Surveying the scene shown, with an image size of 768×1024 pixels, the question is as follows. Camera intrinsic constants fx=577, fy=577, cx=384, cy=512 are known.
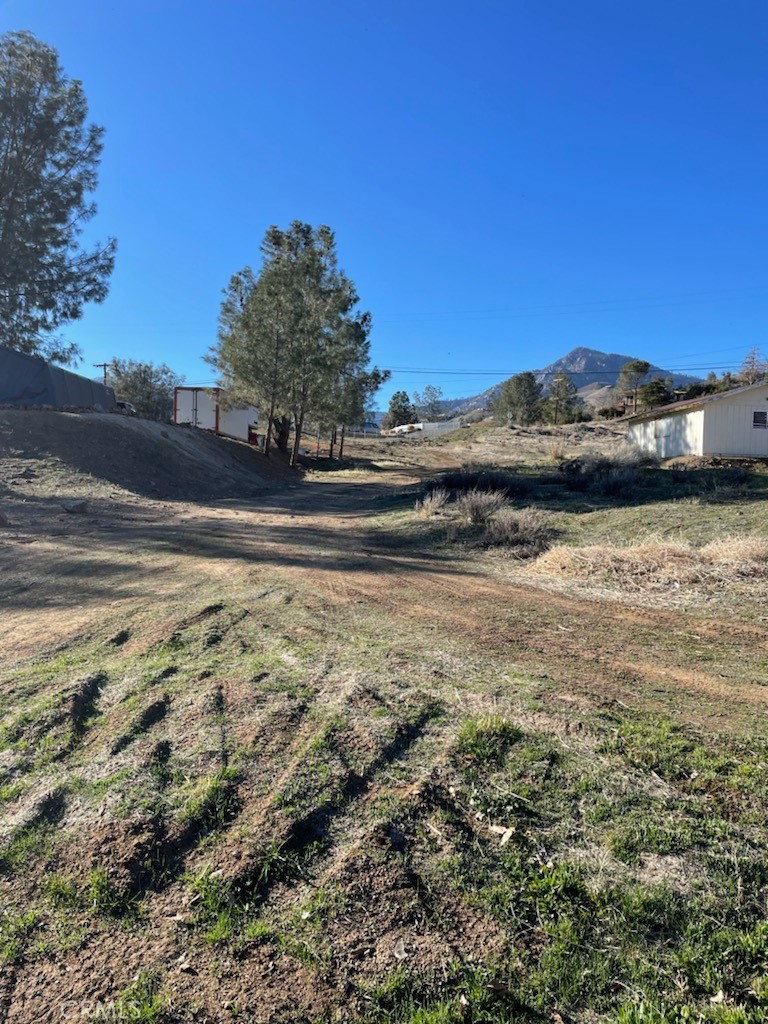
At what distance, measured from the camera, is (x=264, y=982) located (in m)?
1.94

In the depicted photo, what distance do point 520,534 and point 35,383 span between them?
20.1 meters

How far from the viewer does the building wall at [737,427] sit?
2433cm

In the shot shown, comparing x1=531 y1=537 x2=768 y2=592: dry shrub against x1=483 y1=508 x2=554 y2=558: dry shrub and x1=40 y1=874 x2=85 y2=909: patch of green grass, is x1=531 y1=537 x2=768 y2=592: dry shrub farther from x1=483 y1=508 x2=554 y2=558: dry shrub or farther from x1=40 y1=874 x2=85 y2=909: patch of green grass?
x1=40 y1=874 x2=85 y2=909: patch of green grass

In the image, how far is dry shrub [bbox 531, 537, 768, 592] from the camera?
272 inches

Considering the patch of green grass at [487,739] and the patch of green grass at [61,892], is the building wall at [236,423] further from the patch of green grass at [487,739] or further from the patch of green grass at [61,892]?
the patch of green grass at [61,892]

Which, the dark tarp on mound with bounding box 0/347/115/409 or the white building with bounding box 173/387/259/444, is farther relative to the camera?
the white building with bounding box 173/387/259/444

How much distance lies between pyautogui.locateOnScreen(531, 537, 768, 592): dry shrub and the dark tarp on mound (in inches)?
764

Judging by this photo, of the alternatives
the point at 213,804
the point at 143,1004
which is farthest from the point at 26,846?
the point at 143,1004

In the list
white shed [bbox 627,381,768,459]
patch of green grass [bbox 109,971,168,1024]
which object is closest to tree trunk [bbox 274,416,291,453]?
white shed [bbox 627,381,768,459]

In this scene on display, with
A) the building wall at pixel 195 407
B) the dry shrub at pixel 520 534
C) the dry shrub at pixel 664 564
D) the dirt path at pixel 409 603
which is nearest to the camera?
the dirt path at pixel 409 603

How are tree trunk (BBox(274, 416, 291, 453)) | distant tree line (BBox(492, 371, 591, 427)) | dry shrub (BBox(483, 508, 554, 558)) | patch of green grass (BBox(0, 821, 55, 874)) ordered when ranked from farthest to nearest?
distant tree line (BBox(492, 371, 591, 427)), tree trunk (BBox(274, 416, 291, 453)), dry shrub (BBox(483, 508, 554, 558)), patch of green grass (BBox(0, 821, 55, 874))

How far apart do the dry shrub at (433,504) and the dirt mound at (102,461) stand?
833 centimetres

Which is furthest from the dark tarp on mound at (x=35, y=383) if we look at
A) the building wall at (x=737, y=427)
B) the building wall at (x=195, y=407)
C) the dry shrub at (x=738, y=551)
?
the building wall at (x=737, y=427)

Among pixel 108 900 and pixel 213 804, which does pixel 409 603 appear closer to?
pixel 213 804
